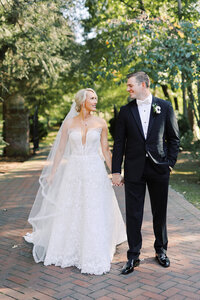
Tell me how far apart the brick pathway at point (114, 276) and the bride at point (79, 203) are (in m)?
0.19


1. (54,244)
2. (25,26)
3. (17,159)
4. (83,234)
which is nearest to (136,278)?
(83,234)

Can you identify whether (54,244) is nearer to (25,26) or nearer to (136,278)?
(136,278)

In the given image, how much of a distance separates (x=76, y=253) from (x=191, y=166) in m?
9.75

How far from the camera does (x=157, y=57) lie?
8508mm

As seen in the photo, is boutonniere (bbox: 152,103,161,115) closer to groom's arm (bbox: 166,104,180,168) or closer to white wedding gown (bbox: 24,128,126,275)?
groom's arm (bbox: 166,104,180,168)

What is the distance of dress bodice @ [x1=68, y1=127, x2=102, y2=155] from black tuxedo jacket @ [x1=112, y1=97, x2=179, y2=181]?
0.54 m

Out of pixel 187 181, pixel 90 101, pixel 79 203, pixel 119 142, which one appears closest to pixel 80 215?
pixel 79 203

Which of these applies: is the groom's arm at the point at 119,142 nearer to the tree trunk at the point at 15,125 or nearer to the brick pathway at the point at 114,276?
the brick pathway at the point at 114,276

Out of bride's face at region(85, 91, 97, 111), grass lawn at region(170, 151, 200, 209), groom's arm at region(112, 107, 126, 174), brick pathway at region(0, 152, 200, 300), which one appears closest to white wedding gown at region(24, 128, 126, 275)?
brick pathway at region(0, 152, 200, 300)

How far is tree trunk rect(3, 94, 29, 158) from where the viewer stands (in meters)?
16.8

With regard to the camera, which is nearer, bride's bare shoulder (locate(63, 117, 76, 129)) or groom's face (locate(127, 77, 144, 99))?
groom's face (locate(127, 77, 144, 99))

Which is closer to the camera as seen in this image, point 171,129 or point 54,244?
point 171,129

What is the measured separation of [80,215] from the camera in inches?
179

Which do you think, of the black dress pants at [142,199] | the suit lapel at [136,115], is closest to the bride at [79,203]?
the black dress pants at [142,199]
